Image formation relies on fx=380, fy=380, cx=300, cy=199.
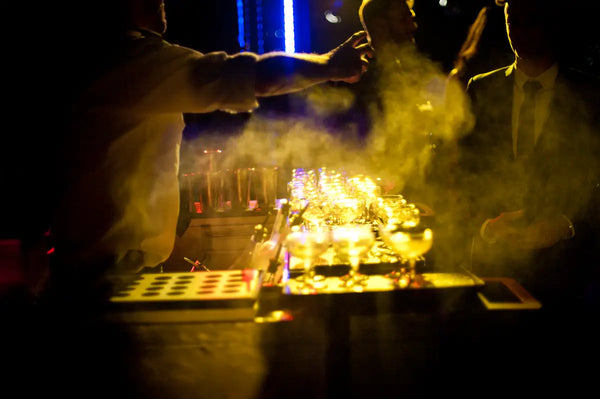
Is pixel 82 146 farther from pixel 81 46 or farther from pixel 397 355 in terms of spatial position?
pixel 397 355

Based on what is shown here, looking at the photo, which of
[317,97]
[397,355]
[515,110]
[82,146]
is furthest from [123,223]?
[317,97]

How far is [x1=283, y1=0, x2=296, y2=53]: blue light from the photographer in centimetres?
508

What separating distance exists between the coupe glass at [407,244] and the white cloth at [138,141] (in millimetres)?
821

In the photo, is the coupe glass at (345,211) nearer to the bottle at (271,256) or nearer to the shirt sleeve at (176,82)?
the bottle at (271,256)

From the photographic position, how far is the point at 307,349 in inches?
53.9

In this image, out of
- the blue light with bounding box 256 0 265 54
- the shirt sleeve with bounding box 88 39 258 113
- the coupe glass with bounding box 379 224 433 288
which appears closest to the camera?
the coupe glass with bounding box 379 224 433 288

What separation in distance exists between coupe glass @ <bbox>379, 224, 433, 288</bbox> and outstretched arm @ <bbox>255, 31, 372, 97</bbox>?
74cm

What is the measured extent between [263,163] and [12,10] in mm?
4229

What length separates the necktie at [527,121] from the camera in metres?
2.47

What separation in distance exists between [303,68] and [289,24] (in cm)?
390

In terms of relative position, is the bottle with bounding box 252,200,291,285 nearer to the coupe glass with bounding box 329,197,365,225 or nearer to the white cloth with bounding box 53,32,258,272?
the coupe glass with bounding box 329,197,365,225

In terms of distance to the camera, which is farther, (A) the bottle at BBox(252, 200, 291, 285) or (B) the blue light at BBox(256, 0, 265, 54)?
(B) the blue light at BBox(256, 0, 265, 54)

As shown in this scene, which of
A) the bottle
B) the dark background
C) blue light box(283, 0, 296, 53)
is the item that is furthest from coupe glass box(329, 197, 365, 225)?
blue light box(283, 0, 296, 53)

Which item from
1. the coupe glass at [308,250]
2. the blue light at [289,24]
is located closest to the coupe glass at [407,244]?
the coupe glass at [308,250]
